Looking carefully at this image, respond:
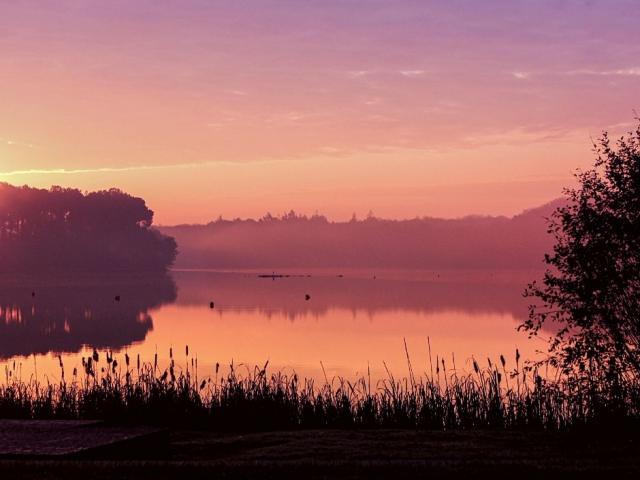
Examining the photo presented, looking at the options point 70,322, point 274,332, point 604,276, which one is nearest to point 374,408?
point 604,276

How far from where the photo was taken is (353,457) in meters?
10.8

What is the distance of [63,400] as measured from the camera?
2011cm

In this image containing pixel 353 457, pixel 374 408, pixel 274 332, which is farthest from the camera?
pixel 274 332

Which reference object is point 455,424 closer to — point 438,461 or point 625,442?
point 625,442

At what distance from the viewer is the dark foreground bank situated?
9883 millimetres

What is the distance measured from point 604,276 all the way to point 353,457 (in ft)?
33.1

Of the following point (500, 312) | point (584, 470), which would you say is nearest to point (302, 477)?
point (584, 470)

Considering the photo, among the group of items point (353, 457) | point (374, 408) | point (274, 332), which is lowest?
point (274, 332)

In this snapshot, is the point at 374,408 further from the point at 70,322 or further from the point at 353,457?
the point at 70,322

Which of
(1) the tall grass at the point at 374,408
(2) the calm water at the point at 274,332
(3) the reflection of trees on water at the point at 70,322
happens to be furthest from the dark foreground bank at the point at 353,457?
(3) the reflection of trees on water at the point at 70,322

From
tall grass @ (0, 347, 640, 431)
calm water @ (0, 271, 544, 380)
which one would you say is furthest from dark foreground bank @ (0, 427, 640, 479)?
calm water @ (0, 271, 544, 380)

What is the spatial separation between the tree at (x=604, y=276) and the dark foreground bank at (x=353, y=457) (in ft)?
18.0

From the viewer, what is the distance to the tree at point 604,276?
61.6 feet

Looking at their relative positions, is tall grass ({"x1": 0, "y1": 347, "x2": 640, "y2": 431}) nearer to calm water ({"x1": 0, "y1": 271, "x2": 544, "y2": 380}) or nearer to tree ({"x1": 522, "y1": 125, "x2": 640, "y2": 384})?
tree ({"x1": 522, "y1": 125, "x2": 640, "y2": 384})
